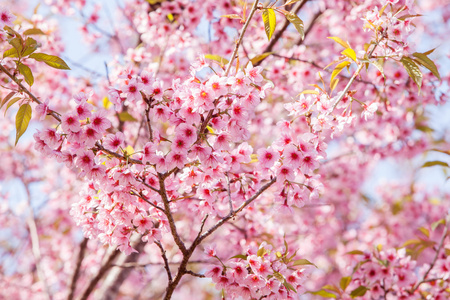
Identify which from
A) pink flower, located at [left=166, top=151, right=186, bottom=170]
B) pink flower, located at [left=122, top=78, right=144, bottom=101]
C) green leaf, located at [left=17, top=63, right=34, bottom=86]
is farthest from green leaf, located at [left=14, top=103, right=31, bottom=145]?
pink flower, located at [left=166, top=151, right=186, bottom=170]

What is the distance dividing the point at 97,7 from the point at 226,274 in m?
4.09

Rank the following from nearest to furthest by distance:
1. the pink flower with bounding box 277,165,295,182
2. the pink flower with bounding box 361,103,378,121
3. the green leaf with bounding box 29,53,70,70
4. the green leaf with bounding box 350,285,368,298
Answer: the pink flower with bounding box 277,165,295,182 < the green leaf with bounding box 29,53,70,70 < the pink flower with bounding box 361,103,378,121 < the green leaf with bounding box 350,285,368,298

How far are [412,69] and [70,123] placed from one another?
5.59 ft

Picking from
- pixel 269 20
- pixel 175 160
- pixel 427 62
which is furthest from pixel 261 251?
pixel 427 62

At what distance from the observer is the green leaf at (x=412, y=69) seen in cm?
185

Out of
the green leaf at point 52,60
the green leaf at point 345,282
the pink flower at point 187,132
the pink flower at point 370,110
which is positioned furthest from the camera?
the green leaf at point 345,282

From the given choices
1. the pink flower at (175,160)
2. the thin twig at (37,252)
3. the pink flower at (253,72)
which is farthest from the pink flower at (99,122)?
the thin twig at (37,252)

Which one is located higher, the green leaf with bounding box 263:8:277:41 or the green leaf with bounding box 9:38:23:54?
the green leaf with bounding box 263:8:277:41

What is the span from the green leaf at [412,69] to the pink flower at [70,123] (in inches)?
64.8

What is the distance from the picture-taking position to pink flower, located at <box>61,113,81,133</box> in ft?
5.40

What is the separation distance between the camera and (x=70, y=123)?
165 centimetres

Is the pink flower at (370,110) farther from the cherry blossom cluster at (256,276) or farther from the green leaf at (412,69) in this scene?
the cherry blossom cluster at (256,276)

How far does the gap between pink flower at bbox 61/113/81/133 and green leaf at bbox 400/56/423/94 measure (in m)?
1.65

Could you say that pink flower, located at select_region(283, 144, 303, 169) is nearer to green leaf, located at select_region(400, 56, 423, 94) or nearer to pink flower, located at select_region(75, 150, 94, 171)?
green leaf, located at select_region(400, 56, 423, 94)
